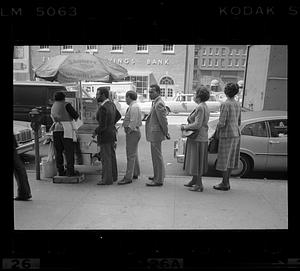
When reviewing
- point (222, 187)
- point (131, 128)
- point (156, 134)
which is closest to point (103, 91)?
point (131, 128)

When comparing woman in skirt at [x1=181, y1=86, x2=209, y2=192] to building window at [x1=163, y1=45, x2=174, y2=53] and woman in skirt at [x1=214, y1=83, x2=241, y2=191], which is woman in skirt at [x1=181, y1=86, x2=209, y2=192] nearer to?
woman in skirt at [x1=214, y1=83, x2=241, y2=191]

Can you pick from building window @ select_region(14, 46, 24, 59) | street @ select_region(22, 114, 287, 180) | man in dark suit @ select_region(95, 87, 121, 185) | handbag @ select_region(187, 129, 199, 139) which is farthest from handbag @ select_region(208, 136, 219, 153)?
building window @ select_region(14, 46, 24, 59)

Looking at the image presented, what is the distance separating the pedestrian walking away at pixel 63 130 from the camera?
4703mm

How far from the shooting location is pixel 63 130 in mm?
4777

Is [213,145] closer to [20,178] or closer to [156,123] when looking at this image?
[156,123]

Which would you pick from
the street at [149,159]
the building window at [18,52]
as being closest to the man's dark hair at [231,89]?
the street at [149,159]

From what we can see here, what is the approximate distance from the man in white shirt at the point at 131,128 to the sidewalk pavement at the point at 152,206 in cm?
23

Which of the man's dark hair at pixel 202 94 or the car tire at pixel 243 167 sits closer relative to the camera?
the man's dark hair at pixel 202 94

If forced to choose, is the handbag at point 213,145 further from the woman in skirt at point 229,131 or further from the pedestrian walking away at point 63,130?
the pedestrian walking away at point 63,130

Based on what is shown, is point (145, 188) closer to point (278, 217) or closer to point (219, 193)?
point (219, 193)

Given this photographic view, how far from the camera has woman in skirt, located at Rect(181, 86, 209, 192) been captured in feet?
14.5

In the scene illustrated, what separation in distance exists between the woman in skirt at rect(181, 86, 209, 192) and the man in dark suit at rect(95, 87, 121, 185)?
1.08 metres
